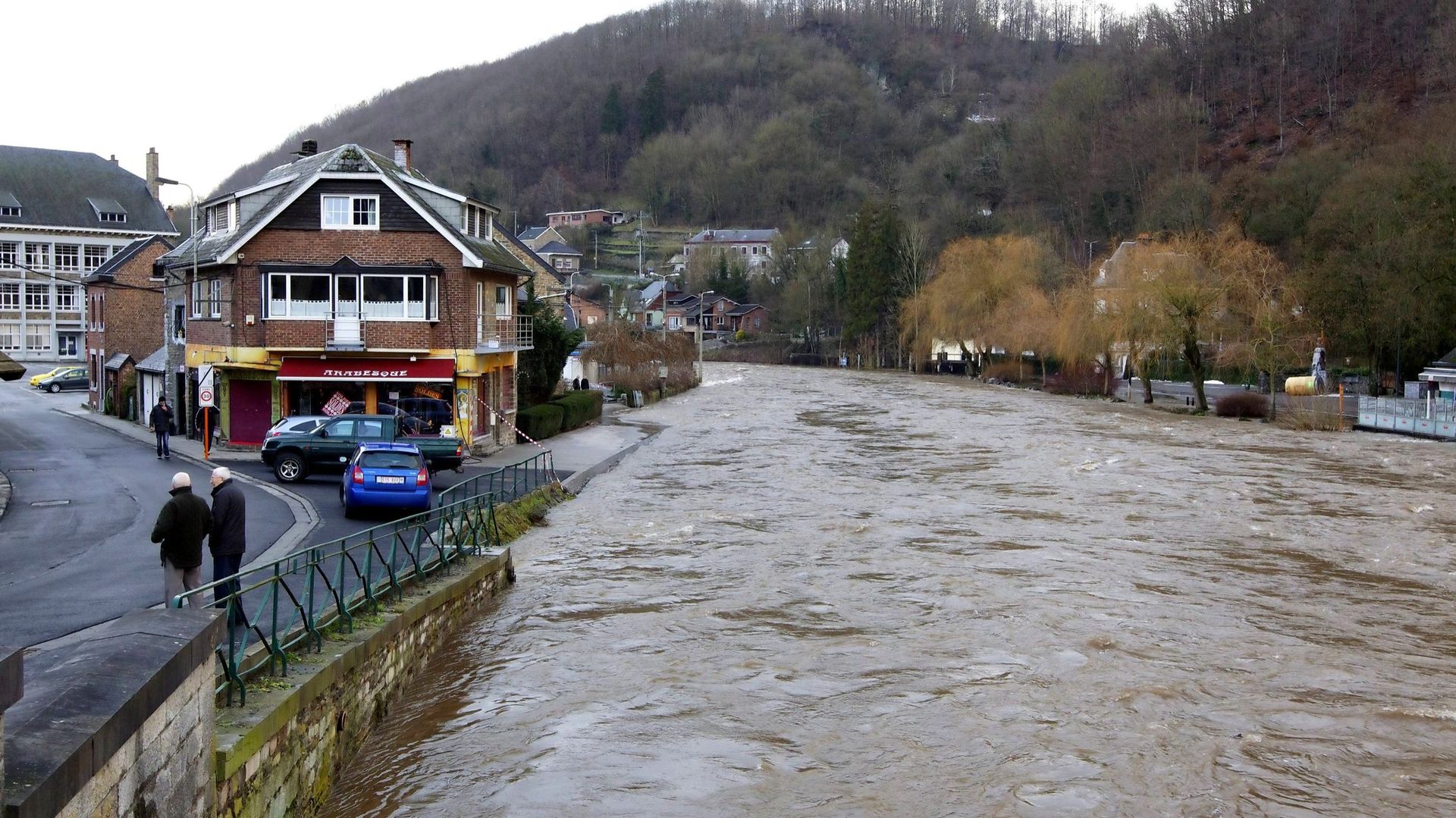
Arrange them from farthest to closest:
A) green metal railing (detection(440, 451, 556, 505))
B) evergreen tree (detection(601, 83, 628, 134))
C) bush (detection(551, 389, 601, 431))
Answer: evergreen tree (detection(601, 83, 628, 134)) < bush (detection(551, 389, 601, 431)) < green metal railing (detection(440, 451, 556, 505))

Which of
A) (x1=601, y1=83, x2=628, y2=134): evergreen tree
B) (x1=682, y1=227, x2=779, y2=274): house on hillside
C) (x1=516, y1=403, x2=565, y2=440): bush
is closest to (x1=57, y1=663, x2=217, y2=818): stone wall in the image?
(x1=516, y1=403, x2=565, y2=440): bush

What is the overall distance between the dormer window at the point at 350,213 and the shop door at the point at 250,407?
4.58 m

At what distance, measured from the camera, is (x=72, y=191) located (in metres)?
76.5

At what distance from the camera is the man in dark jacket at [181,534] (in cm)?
1222

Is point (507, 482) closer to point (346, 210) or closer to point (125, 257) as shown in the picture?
point (346, 210)

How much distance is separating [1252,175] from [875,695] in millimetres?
77373

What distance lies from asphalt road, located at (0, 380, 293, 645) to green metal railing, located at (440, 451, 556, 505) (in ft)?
9.83

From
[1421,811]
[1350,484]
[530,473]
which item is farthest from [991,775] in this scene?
[1350,484]

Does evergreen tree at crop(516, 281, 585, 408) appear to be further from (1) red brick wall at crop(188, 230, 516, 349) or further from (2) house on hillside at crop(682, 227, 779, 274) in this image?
(2) house on hillside at crop(682, 227, 779, 274)

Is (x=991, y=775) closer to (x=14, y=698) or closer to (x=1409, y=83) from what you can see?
(x=14, y=698)

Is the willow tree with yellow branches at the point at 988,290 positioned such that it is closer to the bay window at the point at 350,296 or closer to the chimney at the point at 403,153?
the chimney at the point at 403,153

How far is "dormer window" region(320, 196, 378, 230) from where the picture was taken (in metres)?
31.4

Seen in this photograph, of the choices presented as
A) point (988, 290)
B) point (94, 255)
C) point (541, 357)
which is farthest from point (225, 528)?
point (94, 255)

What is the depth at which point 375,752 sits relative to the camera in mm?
11562
